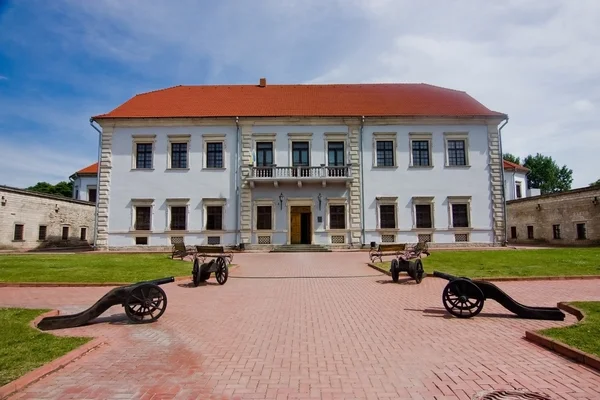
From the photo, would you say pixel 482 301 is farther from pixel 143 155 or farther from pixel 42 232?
pixel 42 232

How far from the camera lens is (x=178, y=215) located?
27.2 m

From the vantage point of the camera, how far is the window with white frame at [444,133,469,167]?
28000 mm

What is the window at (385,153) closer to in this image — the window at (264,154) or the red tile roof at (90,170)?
the window at (264,154)

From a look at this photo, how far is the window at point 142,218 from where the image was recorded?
2727 cm

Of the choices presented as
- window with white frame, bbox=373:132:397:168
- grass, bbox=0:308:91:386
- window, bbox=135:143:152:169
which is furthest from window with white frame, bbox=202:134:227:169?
grass, bbox=0:308:91:386

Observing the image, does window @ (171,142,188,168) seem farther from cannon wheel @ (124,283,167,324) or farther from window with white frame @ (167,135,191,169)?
cannon wheel @ (124,283,167,324)

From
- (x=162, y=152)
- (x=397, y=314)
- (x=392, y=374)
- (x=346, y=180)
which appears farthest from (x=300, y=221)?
(x=392, y=374)

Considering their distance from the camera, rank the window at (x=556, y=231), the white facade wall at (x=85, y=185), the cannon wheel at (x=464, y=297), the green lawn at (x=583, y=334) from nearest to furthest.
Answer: the green lawn at (x=583, y=334) < the cannon wheel at (x=464, y=297) < the window at (x=556, y=231) < the white facade wall at (x=85, y=185)

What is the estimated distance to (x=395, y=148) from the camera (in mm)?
27906

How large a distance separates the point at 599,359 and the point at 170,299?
8.28 meters

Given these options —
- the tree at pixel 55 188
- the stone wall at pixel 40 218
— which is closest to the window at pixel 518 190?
the stone wall at pixel 40 218

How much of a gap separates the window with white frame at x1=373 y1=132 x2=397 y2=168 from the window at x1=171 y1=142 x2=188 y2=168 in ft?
44.3

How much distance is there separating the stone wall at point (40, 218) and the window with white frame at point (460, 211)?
29.9 metres

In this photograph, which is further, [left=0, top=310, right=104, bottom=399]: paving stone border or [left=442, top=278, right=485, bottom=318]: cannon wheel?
[left=442, top=278, right=485, bottom=318]: cannon wheel
